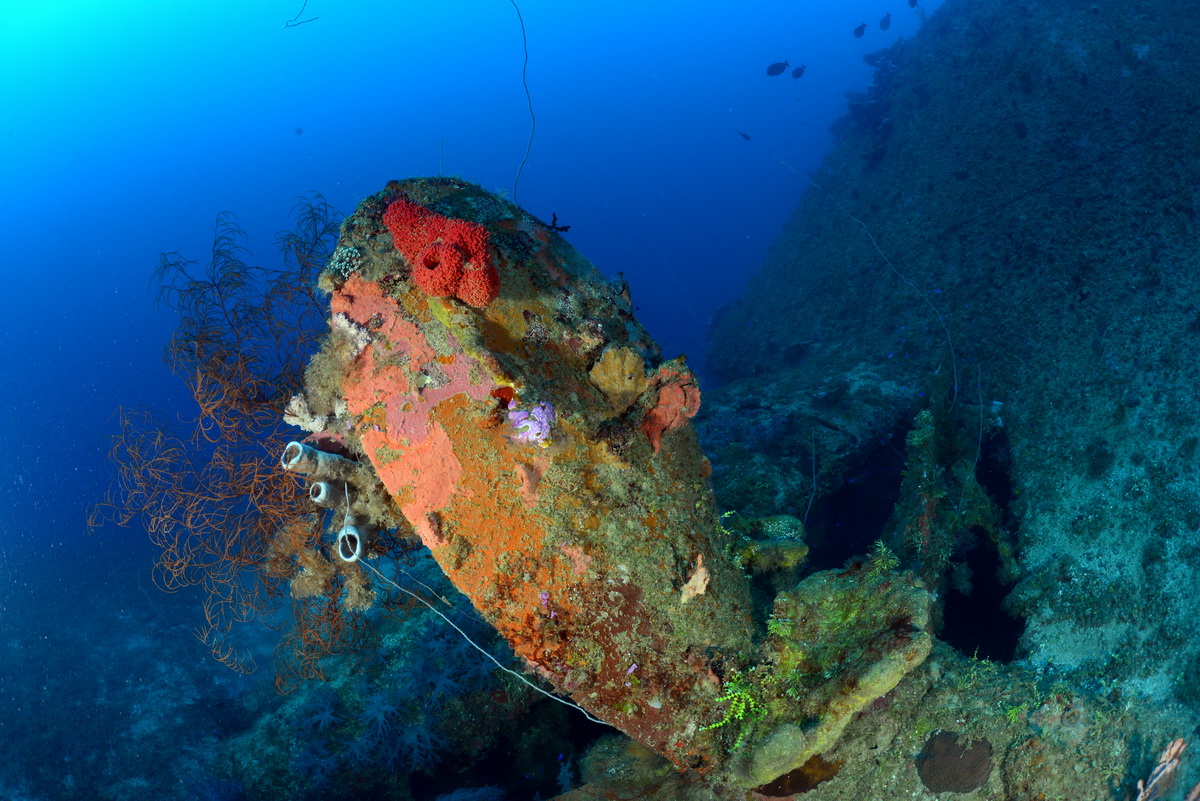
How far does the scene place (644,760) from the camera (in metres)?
3.74

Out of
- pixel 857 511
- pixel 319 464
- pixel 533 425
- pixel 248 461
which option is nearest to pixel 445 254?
pixel 533 425

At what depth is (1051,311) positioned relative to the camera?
248 inches

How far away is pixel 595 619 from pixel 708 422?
4.89 metres

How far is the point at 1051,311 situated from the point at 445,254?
6.67 meters

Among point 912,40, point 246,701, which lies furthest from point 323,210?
→ point 912,40

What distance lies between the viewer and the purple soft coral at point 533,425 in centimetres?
299

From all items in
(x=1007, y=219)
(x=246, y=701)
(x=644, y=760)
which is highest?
(x=1007, y=219)

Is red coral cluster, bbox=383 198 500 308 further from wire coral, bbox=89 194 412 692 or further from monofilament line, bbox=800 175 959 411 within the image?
monofilament line, bbox=800 175 959 411

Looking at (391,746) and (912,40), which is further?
(912,40)

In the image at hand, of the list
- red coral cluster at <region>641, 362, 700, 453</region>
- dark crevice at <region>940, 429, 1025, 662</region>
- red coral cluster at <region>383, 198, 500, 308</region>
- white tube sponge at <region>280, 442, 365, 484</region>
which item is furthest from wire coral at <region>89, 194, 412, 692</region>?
dark crevice at <region>940, 429, 1025, 662</region>

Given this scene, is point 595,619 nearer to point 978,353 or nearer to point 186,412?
point 978,353

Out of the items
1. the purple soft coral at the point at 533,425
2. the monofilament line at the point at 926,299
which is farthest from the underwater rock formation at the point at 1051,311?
the purple soft coral at the point at 533,425

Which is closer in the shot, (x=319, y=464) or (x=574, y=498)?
(x=574, y=498)

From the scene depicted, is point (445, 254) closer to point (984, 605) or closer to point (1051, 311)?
point (984, 605)
